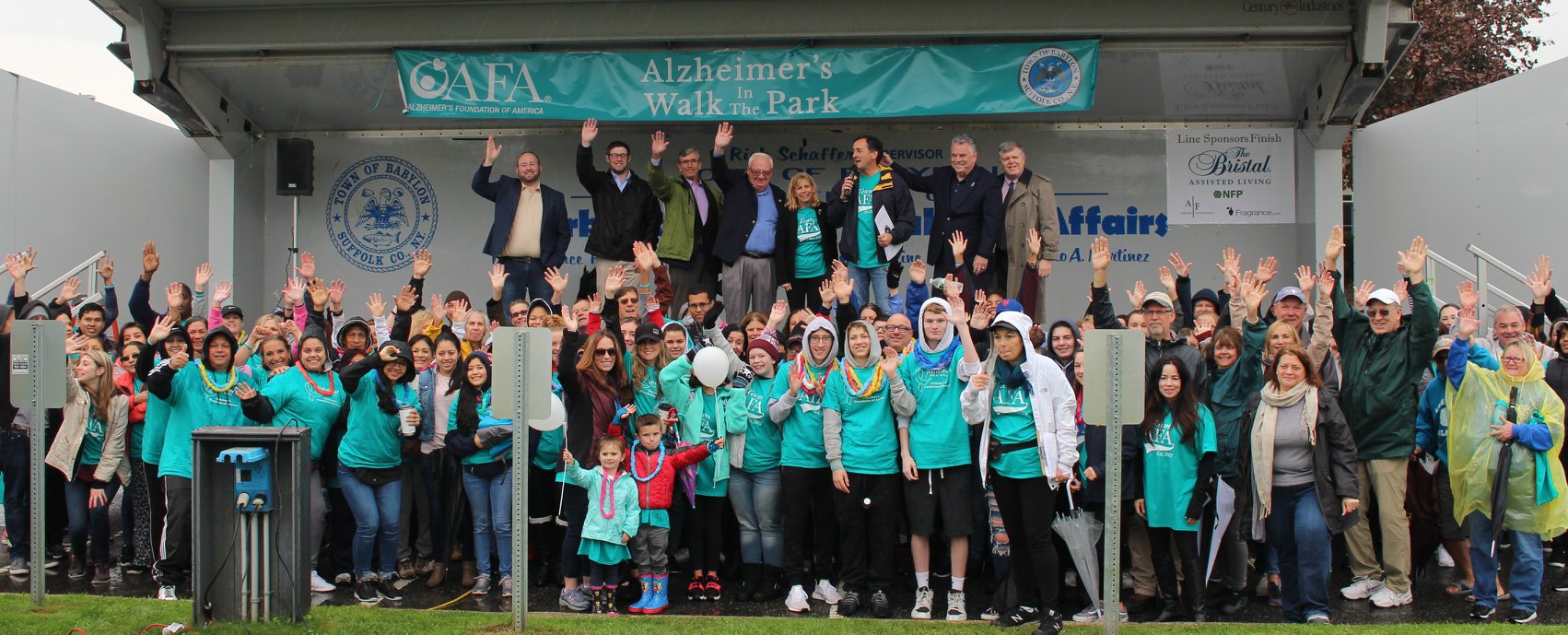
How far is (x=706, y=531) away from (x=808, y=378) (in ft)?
4.03

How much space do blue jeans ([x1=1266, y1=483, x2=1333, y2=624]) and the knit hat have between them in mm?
3090

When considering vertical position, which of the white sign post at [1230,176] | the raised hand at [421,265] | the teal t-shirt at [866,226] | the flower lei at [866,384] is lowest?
the flower lei at [866,384]

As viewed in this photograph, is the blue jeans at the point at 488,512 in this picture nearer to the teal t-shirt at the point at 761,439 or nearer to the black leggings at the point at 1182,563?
the teal t-shirt at the point at 761,439

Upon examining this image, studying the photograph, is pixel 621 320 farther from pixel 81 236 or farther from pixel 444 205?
pixel 81 236

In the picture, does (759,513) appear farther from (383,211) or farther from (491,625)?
(383,211)

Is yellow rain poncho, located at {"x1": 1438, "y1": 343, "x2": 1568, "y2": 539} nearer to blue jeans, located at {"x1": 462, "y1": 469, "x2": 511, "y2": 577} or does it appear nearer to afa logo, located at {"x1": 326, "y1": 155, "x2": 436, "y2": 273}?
blue jeans, located at {"x1": 462, "y1": 469, "x2": 511, "y2": 577}

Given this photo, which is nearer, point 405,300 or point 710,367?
point 710,367

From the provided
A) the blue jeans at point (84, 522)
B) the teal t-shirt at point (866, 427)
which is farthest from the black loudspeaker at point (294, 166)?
the teal t-shirt at point (866, 427)

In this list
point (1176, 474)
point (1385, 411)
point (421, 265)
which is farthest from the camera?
point (421, 265)

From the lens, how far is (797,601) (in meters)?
7.67

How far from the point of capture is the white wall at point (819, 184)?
12.1 metres

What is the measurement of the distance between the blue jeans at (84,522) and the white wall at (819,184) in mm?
4343

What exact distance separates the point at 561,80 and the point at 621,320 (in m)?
2.98

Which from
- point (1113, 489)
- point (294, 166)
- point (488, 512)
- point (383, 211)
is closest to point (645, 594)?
point (488, 512)
